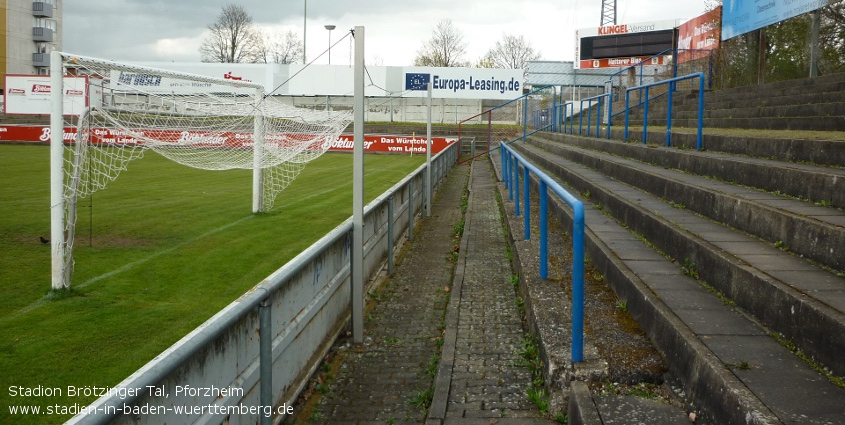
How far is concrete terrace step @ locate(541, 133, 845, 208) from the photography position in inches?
208

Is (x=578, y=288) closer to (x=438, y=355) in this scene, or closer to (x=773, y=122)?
(x=438, y=355)

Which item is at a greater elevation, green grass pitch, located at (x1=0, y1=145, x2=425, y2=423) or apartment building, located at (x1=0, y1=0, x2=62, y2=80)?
apartment building, located at (x1=0, y1=0, x2=62, y2=80)

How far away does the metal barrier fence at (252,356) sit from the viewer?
2484 millimetres

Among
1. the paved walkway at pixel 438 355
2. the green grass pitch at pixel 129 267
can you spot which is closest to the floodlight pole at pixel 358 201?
the paved walkway at pixel 438 355

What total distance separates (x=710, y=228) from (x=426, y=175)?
847 cm

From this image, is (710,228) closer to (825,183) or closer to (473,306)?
(825,183)

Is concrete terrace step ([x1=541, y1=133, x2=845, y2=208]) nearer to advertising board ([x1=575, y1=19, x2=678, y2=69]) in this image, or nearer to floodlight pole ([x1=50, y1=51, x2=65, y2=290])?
floodlight pole ([x1=50, y1=51, x2=65, y2=290])

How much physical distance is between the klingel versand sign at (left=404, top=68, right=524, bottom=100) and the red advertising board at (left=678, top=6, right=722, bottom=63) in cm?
1116

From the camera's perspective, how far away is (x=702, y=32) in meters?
30.9

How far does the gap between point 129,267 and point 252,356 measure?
6.01 m

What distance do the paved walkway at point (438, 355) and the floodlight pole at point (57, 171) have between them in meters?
3.48

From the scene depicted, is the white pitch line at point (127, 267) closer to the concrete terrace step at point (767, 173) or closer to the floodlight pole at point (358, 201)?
the floodlight pole at point (358, 201)

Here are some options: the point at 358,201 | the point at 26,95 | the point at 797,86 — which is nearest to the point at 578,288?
the point at 358,201

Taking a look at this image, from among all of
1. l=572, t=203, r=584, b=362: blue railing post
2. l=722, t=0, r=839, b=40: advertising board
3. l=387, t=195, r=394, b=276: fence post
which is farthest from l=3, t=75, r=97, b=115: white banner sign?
l=572, t=203, r=584, b=362: blue railing post
